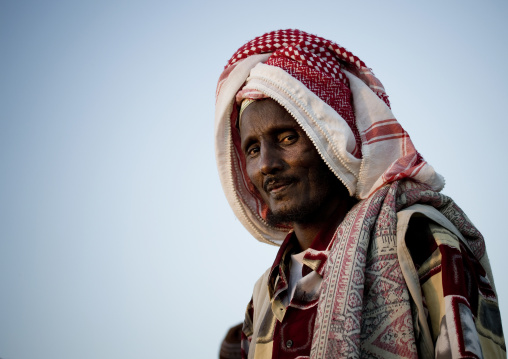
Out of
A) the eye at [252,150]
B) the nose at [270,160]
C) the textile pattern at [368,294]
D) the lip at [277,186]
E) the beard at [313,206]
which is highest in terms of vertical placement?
the eye at [252,150]

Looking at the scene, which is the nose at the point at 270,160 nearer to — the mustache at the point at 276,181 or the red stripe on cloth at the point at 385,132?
the mustache at the point at 276,181

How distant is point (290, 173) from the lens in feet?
9.53

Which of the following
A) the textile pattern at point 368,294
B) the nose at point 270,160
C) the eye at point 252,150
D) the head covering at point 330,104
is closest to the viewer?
the textile pattern at point 368,294

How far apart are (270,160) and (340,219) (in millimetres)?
506

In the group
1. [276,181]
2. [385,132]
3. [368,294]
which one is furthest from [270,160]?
[368,294]

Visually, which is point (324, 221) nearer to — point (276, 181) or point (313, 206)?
point (313, 206)

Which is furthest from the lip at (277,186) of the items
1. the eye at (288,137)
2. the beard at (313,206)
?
the eye at (288,137)

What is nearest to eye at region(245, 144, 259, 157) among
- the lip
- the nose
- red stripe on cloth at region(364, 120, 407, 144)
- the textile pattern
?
the nose

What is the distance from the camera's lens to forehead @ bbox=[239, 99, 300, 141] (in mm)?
2969

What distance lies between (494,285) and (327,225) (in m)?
0.90

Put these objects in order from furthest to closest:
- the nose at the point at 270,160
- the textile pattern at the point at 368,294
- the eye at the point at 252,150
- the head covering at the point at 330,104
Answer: the eye at the point at 252,150
the nose at the point at 270,160
the head covering at the point at 330,104
the textile pattern at the point at 368,294

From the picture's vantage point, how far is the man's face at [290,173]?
290cm

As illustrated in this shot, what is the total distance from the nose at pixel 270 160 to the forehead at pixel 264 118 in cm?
12

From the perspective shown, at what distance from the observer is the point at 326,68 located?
299 cm
